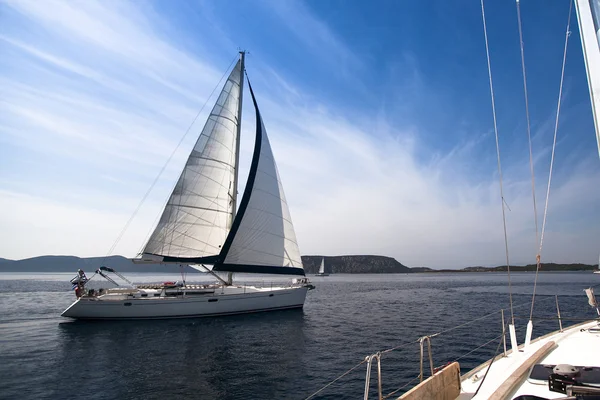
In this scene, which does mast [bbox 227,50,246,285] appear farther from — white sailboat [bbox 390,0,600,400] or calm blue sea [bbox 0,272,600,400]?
white sailboat [bbox 390,0,600,400]

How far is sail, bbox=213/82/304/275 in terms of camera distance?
75.5ft

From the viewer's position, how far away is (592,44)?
4457 mm

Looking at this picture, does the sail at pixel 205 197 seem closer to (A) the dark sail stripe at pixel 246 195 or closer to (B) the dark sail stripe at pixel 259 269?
(A) the dark sail stripe at pixel 246 195

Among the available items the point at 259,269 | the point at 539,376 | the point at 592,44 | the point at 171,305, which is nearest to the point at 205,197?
the point at 259,269

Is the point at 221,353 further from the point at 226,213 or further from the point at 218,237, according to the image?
the point at 226,213

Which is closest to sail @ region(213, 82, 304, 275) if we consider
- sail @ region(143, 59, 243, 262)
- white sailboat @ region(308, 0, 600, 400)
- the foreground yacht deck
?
sail @ region(143, 59, 243, 262)

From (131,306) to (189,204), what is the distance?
7.78 m

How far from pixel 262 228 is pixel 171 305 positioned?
8141 mm

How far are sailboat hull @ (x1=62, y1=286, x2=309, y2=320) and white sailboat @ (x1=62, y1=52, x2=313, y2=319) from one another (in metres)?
0.06

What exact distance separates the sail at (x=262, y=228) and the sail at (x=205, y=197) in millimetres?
1660

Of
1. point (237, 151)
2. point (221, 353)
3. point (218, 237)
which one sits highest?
point (237, 151)

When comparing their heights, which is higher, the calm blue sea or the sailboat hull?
the sailboat hull

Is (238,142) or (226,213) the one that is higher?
(238,142)

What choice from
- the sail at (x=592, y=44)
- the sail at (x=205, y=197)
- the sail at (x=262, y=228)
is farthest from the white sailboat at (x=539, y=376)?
the sail at (x=205, y=197)
